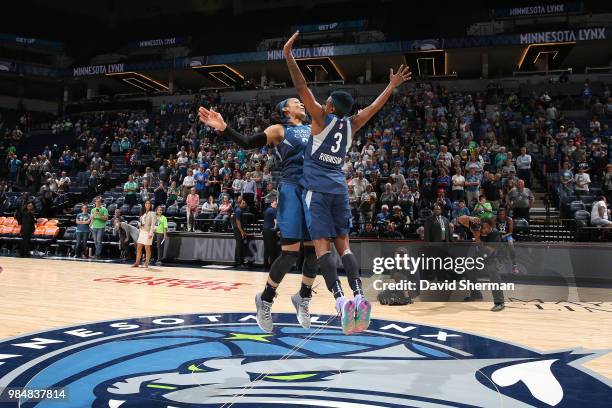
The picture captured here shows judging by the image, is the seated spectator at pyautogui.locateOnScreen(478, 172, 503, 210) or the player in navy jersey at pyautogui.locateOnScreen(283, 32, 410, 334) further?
the seated spectator at pyautogui.locateOnScreen(478, 172, 503, 210)

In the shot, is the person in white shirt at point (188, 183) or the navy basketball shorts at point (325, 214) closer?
the navy basketball shorts at point (325, 214)

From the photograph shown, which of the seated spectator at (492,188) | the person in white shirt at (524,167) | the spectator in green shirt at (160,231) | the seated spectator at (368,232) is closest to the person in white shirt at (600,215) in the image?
the seated spectator at (492,188)

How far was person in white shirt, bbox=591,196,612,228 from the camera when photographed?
10.5 metres

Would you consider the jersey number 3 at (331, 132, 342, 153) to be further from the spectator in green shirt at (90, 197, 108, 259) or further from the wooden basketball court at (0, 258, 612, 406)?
the spectator in green shirt at (90, 197, 108, 259)

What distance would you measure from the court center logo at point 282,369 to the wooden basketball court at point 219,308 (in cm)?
44

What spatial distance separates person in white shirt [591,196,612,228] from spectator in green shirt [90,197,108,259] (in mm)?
12774

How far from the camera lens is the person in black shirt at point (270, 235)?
35.8 feet

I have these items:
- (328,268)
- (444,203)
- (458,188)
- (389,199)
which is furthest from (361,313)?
(458,188)

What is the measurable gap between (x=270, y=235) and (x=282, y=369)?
7.76 metres

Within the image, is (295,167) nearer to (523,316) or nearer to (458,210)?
(523,316)

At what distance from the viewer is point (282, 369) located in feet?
12.3

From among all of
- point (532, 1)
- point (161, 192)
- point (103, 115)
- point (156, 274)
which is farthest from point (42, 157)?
point (532, 1)

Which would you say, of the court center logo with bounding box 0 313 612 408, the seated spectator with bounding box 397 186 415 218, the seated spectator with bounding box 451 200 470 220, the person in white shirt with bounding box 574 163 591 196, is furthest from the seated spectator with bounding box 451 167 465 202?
the court center logo with bounding box 0 313 612 408

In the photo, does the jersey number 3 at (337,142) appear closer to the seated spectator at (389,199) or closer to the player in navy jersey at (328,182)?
the player in navy jersey at (328,182)
